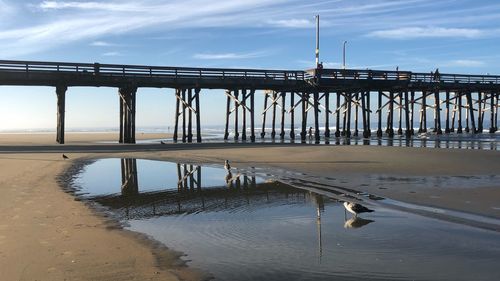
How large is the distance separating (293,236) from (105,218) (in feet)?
12.0

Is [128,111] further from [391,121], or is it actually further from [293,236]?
[293,236]

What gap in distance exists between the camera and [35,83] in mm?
30000

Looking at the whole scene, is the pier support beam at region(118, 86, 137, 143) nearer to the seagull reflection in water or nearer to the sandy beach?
the sandy beach

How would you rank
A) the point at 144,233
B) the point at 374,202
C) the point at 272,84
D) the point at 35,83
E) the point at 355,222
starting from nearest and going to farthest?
the point at 144,233, the point at 355,222, the point at 374,202, the point at 35,83, the point at 272,84

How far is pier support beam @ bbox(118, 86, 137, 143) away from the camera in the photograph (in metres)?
31.8

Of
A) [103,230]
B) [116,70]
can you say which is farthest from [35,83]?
[103,230]

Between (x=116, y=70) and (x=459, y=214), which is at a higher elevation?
(x=116, y=70)

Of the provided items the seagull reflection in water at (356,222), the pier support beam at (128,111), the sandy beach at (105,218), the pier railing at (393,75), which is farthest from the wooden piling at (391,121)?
the seagull reflection in water at (356,222)

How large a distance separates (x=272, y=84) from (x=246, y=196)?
2600 cm

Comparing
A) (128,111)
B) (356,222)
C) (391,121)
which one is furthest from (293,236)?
(391,121)

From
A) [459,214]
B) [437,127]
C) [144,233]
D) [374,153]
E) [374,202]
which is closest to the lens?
[144,233]

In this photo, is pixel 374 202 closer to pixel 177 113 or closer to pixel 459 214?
pixel 459 214

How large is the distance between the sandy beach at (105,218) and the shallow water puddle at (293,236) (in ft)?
2.13

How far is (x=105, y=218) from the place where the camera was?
8828 mm
